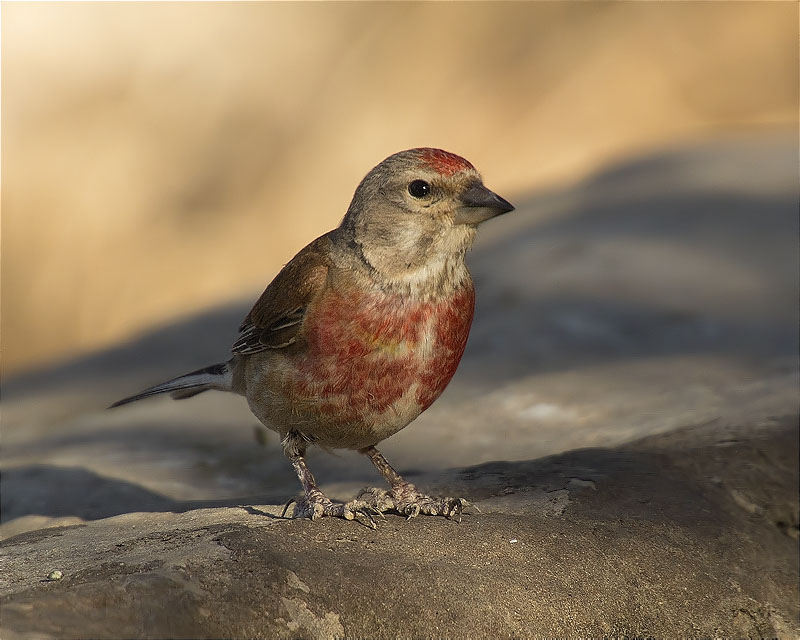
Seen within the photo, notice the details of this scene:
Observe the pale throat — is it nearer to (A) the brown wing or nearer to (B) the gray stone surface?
(A) the brown wing

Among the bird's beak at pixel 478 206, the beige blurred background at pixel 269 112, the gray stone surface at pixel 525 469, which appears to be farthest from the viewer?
→ the beige blurred background at pixel 269 112

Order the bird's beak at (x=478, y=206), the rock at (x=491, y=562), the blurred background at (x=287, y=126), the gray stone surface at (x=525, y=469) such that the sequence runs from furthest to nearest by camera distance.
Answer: the blurred background at (x=287, y=126), the bird's beak at (x=478, y=206), the gray stone surface at (x=525, y=469), the rock at (x=491, y=562)

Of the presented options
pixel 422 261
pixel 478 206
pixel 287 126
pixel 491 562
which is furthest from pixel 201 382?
pixel 287 126

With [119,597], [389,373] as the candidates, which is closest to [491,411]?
[389,373]

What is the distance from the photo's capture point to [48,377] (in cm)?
784

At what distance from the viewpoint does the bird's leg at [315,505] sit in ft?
11.5

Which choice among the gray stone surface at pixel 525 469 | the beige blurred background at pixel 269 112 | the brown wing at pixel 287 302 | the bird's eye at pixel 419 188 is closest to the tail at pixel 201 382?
the brown wing at pixel 287 302

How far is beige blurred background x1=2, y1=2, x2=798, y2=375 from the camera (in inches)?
449

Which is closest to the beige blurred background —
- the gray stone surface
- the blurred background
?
the blurred background

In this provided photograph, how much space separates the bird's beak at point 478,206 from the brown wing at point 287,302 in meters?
0.53

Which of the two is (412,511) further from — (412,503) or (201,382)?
(201,382)

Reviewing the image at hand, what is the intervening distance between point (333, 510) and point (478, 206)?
45.0 inches

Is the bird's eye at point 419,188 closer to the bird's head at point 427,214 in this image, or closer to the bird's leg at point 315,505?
the bird's head at point 427,214

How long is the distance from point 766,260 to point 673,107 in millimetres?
5785
